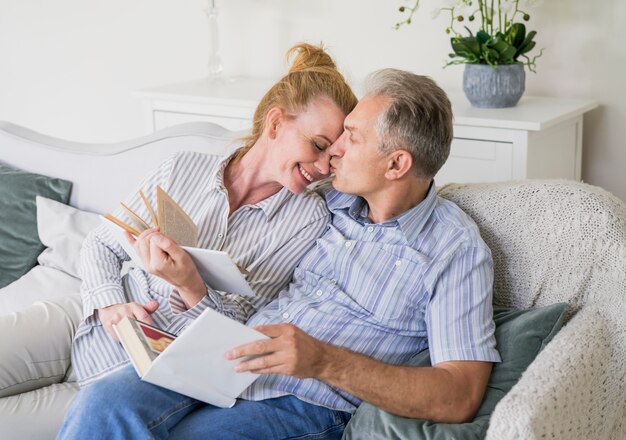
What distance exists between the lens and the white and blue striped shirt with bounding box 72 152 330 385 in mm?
1987

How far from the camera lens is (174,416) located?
1.70 meters

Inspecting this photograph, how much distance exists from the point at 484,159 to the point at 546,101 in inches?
16.3

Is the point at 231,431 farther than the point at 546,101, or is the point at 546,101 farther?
the point at 546,101

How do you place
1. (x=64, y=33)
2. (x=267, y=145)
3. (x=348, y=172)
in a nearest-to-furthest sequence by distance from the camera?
(x=348, y=172) < (x=267, y=145) < (x=64, y=33)

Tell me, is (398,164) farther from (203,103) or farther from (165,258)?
(203,103)

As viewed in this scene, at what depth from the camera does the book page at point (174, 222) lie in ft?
5.80

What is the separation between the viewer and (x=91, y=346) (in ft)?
6.57

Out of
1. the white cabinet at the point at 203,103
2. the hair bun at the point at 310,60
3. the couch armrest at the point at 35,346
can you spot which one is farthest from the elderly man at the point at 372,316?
the white cabinet at the point at 203,103

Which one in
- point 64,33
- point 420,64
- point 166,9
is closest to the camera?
point 420,64

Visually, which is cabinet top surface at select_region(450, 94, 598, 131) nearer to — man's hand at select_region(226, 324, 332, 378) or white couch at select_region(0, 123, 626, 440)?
white couch at select_region(0, 123, 626, 440)

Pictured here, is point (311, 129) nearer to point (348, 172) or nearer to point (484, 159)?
point (348, 172)

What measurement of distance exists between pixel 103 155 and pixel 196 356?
123 cm

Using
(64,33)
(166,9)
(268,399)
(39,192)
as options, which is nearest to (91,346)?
(268,399)

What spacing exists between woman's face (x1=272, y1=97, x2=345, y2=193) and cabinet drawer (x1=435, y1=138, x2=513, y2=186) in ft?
2.74
